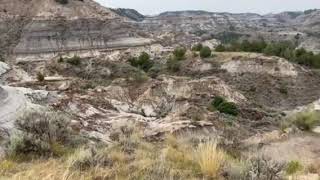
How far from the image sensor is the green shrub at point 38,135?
803 centimetres

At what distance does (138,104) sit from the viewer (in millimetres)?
29766

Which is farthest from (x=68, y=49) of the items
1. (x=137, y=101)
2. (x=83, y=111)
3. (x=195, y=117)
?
(x=83, y=111)

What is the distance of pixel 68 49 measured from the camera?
73000mm

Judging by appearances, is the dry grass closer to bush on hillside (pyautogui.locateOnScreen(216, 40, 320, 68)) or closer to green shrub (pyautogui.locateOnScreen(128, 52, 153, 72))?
green shrub (pyautogui.locateOnScreen(128, 52, 153, 72))

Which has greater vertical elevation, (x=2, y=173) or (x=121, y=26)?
(x=2, y=173)

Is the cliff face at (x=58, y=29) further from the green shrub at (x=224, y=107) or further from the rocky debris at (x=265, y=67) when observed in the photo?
the green shrub at (x=224, y=107)

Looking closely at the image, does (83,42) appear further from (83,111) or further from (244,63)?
(83,111)

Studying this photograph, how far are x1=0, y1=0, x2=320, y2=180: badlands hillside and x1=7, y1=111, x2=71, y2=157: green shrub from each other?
0.9 inches

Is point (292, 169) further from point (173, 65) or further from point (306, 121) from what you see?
point (173, 65)

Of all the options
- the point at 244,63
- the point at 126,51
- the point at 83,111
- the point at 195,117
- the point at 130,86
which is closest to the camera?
the point at 83,111

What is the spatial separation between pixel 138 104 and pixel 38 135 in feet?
69.5

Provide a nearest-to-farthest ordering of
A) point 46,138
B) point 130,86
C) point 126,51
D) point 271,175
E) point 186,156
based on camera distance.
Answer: point 271,175 < point 186,156 < point 46,138 < point 130,86 < point 126,51

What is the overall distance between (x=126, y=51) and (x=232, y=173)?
2444 inches

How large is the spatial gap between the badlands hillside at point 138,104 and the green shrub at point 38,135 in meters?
0.02
